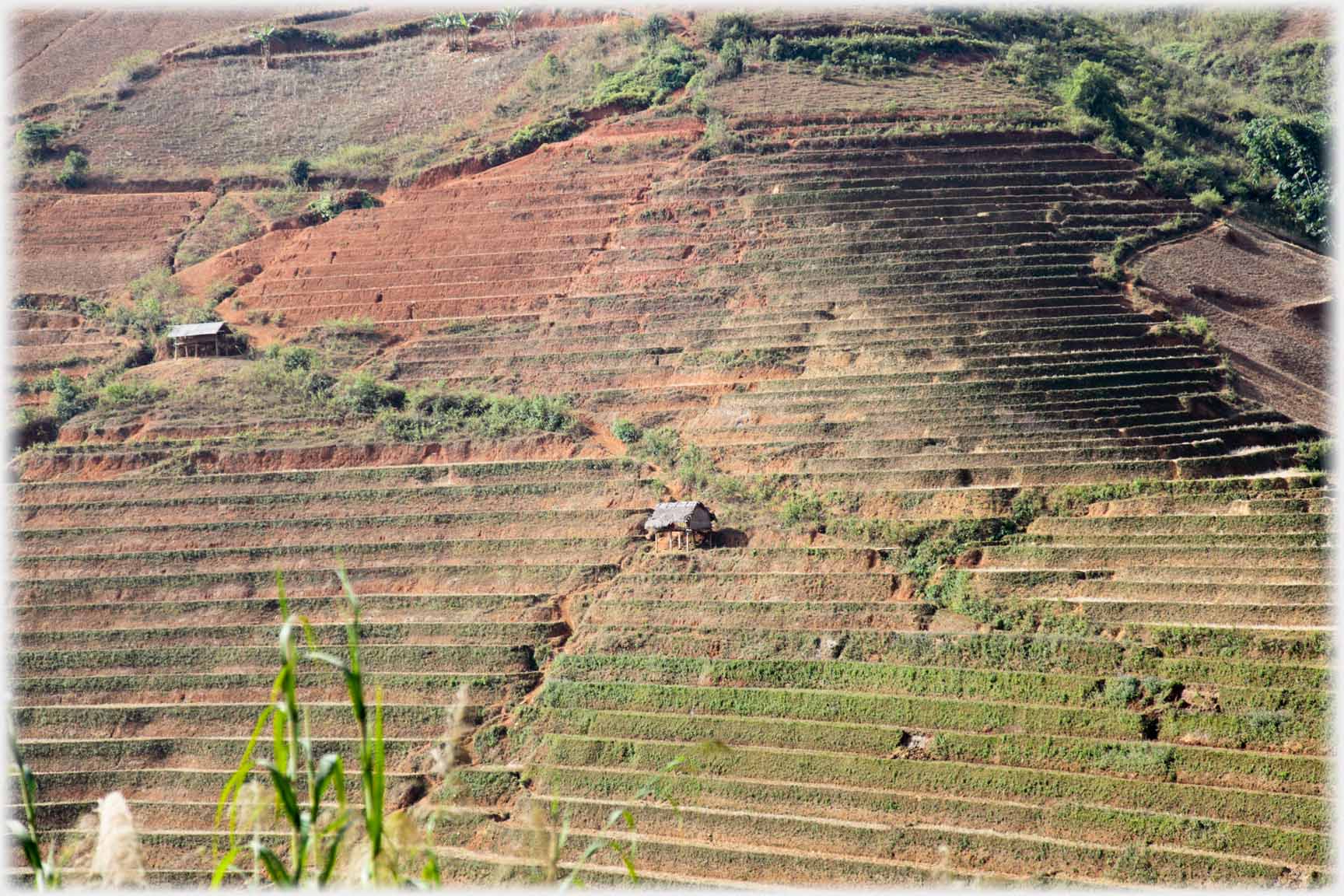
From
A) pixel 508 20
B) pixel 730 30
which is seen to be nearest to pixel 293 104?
pixel 508 20

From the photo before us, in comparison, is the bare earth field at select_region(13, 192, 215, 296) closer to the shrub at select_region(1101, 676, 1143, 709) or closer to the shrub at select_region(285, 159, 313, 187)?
the shrub at select_region(285, 159, 313, 187)

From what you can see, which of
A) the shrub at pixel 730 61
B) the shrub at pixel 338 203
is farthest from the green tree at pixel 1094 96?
the shrub at pixel 338 203

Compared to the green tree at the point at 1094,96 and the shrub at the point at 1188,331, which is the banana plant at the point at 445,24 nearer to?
the green tree at the point at 1094,96

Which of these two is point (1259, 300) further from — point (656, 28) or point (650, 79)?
point (656, 28)

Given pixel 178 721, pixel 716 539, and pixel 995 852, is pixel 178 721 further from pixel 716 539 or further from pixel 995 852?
pixel 995 852

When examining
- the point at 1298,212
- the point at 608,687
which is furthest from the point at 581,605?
the point at 1298,212

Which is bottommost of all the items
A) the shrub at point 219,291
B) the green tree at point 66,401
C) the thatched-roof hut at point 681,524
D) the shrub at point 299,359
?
the thatched-roof hut at point 681,524

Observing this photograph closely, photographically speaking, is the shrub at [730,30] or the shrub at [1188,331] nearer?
the shrub at [1188,331]
